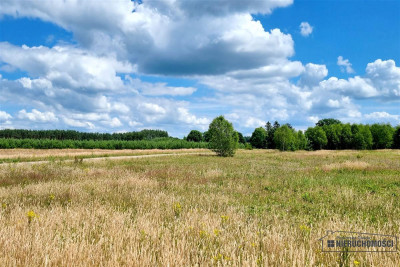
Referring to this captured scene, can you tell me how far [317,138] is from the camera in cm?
8919

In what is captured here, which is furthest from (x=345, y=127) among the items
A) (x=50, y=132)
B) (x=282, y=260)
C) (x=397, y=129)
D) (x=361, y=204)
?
(x=50, y=132)

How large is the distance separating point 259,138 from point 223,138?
240 ft

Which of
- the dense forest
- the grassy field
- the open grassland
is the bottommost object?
the open grassland

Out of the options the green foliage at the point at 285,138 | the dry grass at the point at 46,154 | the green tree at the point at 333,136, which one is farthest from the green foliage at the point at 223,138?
the green tree at the point at 333,136

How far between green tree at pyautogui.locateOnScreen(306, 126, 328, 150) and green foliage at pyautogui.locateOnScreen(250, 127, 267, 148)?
22440 mm

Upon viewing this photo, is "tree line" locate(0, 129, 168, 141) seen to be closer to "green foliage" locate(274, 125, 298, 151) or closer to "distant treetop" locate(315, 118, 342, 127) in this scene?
"green foliage" locate(274, 125, 298, 151)

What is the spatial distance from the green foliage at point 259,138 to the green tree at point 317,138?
22.4 metres

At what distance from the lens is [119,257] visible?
146 inches

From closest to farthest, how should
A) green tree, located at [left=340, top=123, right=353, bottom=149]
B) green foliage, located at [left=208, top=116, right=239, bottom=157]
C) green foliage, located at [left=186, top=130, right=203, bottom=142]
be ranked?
green foliage, located at [left=208, top=116, right=239, bottom=157] → green tree, located at [left=340, top=123, right=353, bottom=149] → green foliage, located at [left=186, top=130, right=203, bottom=142]

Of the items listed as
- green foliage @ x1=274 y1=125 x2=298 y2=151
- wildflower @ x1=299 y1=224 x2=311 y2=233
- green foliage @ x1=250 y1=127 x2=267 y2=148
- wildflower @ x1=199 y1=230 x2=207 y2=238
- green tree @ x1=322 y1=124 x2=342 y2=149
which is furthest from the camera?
green foliage @ x1=250 y1=127 x2=267 y2=148

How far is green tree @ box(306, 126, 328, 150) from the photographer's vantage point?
8769 cm

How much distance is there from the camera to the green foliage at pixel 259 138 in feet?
376

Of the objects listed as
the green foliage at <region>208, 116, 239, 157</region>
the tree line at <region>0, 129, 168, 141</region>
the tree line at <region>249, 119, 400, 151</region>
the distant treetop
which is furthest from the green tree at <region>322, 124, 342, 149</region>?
the tree line at <region>0, 129, 168, 141</region>

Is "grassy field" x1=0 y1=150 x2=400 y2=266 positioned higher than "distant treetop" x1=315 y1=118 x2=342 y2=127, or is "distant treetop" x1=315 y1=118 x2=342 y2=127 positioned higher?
"distant treetop" x1=315 y1=118 x2=342 y2=127
